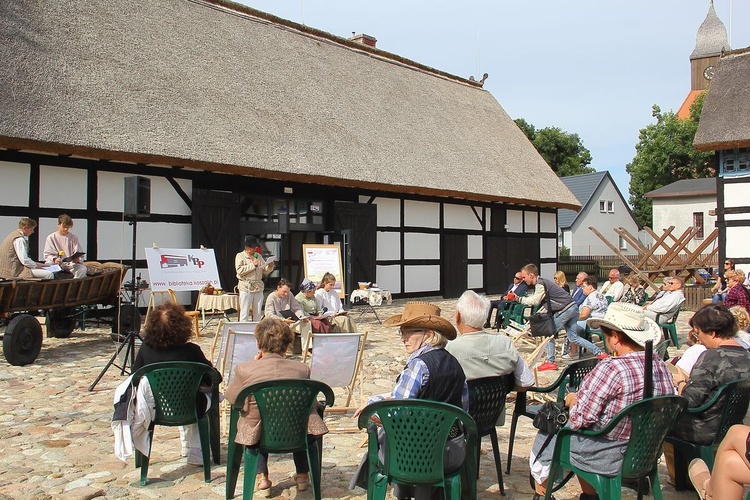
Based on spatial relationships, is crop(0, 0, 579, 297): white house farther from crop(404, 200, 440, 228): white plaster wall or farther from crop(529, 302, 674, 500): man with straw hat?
crop(529, 302, 674, 500): man with straw hat

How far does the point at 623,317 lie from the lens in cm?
343

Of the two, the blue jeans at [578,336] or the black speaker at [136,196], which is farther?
the blue jeans at [578,336]

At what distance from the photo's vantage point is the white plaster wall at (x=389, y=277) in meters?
15.1

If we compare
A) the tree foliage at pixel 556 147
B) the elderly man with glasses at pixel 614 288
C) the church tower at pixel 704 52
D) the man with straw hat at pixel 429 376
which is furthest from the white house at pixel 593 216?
the man with straw hat at pixel 429 376

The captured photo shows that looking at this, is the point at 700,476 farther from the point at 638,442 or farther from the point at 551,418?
the point at 551,418

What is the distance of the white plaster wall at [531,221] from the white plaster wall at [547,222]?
21cm

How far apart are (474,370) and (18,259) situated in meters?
6.07

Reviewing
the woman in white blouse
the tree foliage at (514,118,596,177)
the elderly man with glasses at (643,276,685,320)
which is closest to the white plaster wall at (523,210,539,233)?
the elderly man with glasses at (643,276,685,320)

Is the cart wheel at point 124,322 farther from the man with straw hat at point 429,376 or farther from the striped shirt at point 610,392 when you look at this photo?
the striped shirt at point 610,392

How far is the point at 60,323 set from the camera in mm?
9070

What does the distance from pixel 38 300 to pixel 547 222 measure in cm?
1522

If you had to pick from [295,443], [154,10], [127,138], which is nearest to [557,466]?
[295,443]

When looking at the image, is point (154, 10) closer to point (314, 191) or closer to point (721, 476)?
point (314, 191)

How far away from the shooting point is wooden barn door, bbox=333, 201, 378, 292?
1388 cm
